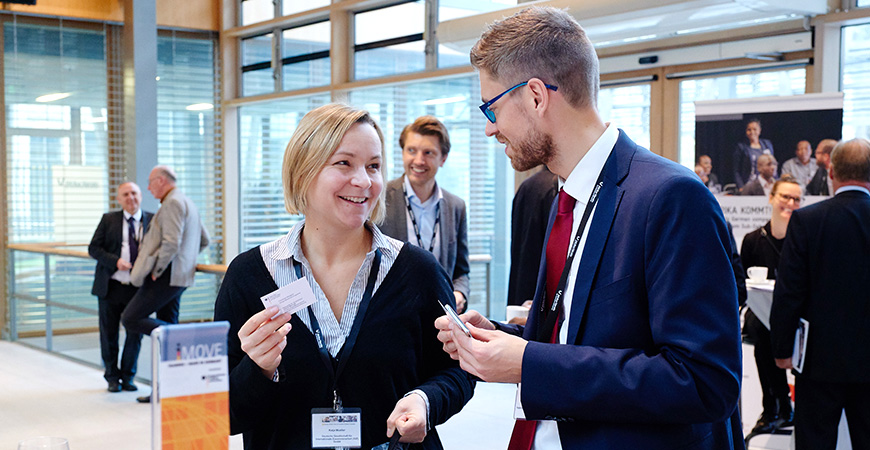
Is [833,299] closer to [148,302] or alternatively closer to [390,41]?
[148,302]

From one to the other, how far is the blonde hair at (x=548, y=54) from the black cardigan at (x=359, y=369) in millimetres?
668

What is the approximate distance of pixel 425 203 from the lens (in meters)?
4.25

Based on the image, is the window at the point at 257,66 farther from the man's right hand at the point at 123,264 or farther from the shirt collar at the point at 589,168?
the shirt collar at the point at 589,168

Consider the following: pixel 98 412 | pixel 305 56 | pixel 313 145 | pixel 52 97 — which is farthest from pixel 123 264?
pixel 313 145

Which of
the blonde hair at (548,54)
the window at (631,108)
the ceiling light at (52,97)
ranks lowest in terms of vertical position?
the blonde hair at (548,54)

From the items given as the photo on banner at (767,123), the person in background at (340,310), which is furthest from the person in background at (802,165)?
the person in background at (340,310)

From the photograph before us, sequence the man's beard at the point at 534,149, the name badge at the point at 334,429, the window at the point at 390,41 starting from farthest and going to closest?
the window at the point at 390,41 < the name badge at the point at 334,429 < the man's beard at the point at 534,149

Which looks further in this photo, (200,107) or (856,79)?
(200,107)

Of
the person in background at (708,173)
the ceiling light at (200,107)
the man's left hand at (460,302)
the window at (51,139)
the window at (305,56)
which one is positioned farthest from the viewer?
the ceiling light at (200,107)

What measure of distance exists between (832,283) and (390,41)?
607cm

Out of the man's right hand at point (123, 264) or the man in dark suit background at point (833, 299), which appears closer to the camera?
the man in dark suit background at point (833, 299)

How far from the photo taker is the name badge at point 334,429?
5.78 ft

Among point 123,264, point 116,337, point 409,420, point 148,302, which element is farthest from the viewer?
point 116,337

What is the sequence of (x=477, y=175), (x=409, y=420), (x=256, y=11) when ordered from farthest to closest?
(x=256, y=11), (x=477, y=175), (x=409, y=420)
